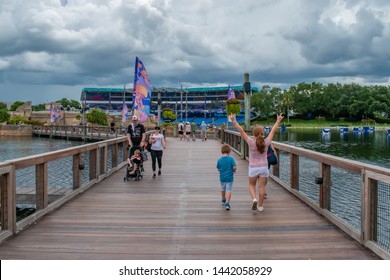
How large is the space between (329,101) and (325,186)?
141093 millimetres

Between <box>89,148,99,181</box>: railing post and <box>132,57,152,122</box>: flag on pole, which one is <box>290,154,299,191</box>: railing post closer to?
<box>89,148,99,181</box>: railing post

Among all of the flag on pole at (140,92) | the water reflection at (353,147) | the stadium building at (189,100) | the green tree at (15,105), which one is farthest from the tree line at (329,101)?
the flag on pole at (140,92)

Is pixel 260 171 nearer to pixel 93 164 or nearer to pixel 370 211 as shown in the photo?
pixel 370 211

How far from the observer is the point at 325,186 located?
25.1 ft

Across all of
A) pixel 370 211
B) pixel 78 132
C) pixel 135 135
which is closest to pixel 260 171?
pixel 370 211

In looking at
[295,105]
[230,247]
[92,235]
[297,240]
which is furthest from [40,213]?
[295,105]

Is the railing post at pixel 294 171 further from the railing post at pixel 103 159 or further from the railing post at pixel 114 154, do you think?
the railing post at pixel 114 154

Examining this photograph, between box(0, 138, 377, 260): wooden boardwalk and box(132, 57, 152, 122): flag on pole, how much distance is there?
204 inches

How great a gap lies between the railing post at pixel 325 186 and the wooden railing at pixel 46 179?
4552 millimetres

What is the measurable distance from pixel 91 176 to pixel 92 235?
505 centimetres

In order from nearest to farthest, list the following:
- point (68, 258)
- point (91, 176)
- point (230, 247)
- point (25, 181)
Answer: point (68, 258), point (230, 247), point (25, 181), point (91, 176)

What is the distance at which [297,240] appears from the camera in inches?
241

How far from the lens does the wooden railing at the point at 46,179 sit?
614cm
